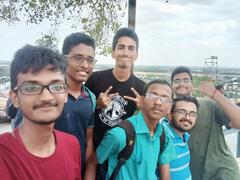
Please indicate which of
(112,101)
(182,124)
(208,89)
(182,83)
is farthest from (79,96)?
(208,89)

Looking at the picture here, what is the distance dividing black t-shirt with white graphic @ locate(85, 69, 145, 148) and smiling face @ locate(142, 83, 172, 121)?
234 mm

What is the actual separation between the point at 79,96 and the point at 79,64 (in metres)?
0.22

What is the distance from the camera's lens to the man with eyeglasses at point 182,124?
2.35m

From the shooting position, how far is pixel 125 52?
8.17 feet

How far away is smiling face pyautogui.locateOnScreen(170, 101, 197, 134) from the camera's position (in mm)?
2432

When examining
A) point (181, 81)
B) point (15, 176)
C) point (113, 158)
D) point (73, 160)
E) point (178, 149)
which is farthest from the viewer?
point (181, 81)

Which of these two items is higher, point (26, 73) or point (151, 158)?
point (26, 73)

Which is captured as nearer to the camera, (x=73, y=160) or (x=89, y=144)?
(x=73, y=160)

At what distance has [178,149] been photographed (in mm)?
2357

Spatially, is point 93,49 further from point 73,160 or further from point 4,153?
point 4,153

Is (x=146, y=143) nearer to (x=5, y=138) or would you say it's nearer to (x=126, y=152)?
(x=126, y=152)

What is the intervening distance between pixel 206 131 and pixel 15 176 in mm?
1692

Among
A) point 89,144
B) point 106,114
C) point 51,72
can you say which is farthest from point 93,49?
point 51,72

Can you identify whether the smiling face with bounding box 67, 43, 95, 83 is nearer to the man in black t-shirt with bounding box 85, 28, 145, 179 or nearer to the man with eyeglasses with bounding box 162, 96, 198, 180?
the man in black t-shirt with bounding box 85, 28, 145, 179
